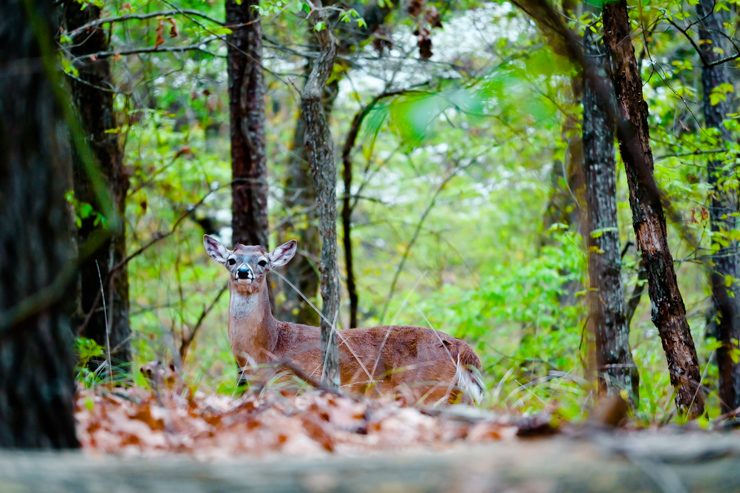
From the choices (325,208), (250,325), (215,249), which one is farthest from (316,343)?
(325,208)

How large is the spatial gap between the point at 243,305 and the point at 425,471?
16.6 ft

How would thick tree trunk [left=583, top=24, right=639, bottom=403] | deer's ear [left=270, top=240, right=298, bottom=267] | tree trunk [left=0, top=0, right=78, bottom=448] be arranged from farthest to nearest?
deer's ear [left=270, top=240, right=298, bottom=267]
thick tree trunk [left=583, top=24, right=639, bottom=403]
tree trunk [left=0, top=0, right=78, bottom=448]

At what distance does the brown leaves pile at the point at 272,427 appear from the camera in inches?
104

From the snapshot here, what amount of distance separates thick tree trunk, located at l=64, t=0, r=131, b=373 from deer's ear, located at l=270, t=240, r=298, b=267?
1.92 meters

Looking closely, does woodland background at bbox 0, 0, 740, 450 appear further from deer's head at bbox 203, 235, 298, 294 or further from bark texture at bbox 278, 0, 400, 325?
deer's head at bbox 203, 235, 298, 294

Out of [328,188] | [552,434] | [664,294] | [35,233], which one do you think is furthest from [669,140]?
[35,233]

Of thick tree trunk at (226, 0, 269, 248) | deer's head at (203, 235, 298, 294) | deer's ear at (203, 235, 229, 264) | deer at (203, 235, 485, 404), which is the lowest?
deer at (203, 235, 485, 404)

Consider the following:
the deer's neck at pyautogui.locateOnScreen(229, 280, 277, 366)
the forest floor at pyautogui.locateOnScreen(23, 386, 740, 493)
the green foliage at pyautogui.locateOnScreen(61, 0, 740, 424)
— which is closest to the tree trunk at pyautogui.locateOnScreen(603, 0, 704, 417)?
the green foliage at pyautogui.locateOnScreen(61, 0, 740, 424)

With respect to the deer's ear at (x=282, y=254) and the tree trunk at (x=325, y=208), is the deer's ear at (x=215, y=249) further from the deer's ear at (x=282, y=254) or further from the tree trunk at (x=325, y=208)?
the tree trunk at (x=325, y=208)

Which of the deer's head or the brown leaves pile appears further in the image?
the deer's head

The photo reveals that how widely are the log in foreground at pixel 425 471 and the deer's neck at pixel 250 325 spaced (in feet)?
15.1

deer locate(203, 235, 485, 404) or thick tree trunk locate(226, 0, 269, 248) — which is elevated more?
thick tree trunk locate(226, 0, 269, 248)

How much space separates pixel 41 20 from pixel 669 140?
6.15 m

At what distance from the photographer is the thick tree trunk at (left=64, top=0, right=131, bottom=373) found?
25.5 feet
